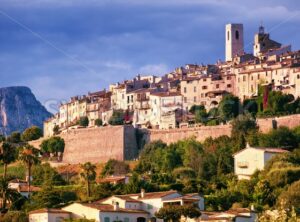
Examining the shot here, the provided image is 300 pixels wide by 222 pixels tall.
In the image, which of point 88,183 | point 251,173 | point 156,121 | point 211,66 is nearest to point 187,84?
point 156,121

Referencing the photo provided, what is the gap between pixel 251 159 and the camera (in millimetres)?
64125

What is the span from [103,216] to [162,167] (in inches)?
1033

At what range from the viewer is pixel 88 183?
192 feet

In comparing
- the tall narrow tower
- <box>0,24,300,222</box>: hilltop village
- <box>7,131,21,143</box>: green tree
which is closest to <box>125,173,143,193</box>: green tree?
<box>0,24,300,222</box>: hilltop village

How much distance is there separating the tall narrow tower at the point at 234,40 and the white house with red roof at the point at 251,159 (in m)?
39.8

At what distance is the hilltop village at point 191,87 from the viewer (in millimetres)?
84000

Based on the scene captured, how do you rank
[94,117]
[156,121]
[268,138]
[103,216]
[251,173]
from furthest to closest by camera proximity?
[94,117] < [156,121] < [268,138] < [251,173] < [103,216]

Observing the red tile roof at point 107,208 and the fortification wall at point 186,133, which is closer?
the red tile roof at point 107,208

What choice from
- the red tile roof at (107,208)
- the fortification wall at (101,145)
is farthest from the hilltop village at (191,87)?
the red tile roof at (107,208)

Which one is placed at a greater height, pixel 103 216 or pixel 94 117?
pixel 94 117

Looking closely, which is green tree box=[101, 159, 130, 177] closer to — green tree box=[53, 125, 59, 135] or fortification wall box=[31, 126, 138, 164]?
fortification wall box=[31, 126, 138, 164]

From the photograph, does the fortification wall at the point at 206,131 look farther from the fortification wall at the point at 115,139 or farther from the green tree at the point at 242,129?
the green tree at the point at 242,129

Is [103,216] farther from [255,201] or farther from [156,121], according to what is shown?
[156,121]

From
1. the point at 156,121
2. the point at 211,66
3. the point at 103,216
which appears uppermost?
the point at 211,66
